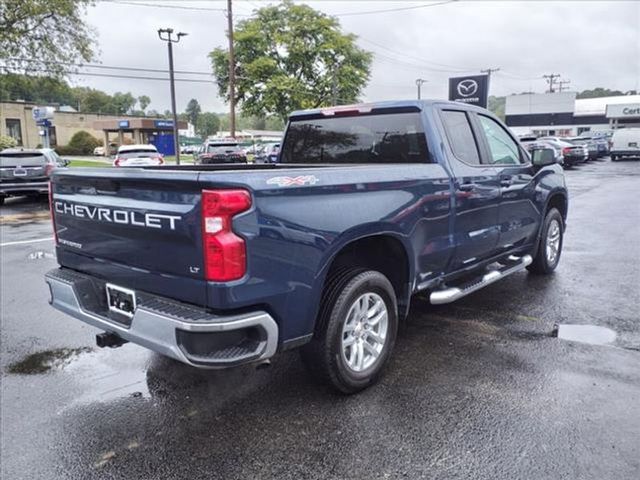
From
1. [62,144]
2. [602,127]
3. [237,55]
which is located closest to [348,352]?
[237,55]

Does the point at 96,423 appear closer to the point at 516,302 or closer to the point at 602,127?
the point at 516,302

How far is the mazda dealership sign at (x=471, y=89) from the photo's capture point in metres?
22.6

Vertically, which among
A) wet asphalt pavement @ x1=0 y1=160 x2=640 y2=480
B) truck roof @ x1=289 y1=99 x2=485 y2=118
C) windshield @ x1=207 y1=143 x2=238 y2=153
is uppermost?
truck roof @ x1=289 y1=99 x2=485 y2=118

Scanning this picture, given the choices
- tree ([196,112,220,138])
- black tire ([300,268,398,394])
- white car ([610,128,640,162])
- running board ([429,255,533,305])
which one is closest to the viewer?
black tire ([300,268,398,394])

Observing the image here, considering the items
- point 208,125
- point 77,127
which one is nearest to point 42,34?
point 77,127

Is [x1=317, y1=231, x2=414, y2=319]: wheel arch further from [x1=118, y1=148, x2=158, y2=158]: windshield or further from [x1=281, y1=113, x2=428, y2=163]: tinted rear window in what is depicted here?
[x1=118, y1=148, x2=158, y2=158]: windshield

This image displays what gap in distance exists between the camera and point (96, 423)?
3221 mm

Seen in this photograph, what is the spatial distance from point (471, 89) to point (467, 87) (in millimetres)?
244

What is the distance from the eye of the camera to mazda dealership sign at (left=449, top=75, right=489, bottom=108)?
22.6 meters

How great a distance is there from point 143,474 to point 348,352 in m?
1.42

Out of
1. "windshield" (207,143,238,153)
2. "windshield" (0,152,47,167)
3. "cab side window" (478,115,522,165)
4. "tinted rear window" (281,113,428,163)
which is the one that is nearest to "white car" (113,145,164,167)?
"windshield" (0,152,47,167)

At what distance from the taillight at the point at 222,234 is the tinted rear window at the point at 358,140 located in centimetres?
200

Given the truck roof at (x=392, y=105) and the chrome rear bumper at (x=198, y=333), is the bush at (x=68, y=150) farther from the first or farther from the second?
the chrome rear bumper at (x=198, y=333)

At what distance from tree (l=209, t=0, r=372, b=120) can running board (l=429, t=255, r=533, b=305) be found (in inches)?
1426
